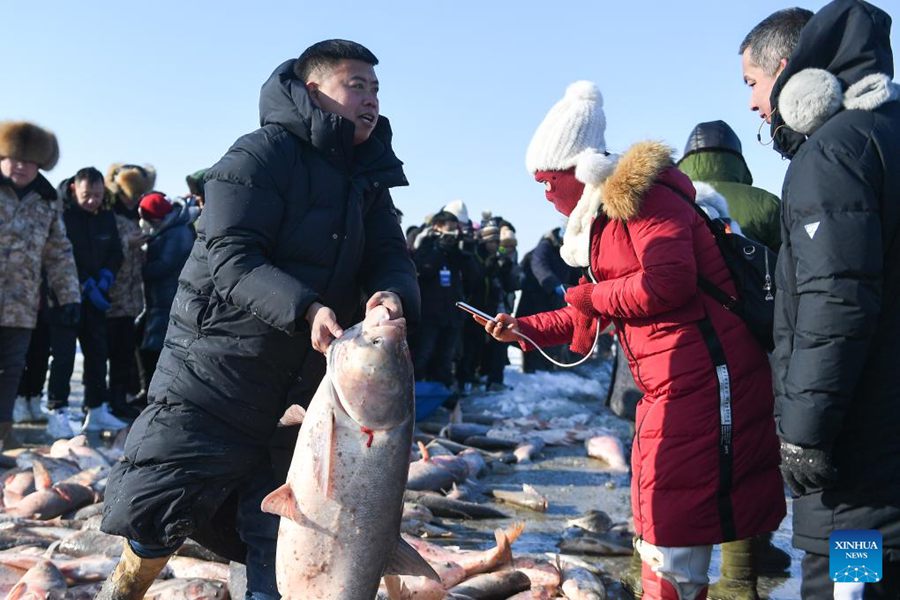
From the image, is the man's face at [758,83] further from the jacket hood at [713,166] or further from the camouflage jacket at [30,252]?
the camouflage jacket at [30,252]

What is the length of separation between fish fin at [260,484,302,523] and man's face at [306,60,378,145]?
136cm

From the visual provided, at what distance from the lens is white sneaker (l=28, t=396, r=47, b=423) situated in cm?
973

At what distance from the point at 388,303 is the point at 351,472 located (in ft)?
1.96

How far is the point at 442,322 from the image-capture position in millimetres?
12016

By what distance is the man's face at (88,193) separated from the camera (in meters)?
8.96

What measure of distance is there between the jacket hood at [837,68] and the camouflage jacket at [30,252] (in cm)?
659

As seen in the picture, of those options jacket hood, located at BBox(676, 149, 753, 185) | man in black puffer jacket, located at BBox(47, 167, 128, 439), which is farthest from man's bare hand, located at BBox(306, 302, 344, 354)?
man in black puffer jacket, located at BBox(47, 167, 128, 439)

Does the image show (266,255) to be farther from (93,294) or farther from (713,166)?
(93,294)

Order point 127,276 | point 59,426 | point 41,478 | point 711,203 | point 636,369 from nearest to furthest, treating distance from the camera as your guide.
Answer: point 636,369, point 711,203, point 41,478, point 59,426, point 127,276

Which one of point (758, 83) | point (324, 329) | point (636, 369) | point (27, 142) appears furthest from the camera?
point (27, 142)

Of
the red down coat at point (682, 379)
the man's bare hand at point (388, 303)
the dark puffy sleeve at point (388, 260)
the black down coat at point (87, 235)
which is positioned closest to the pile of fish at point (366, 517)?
the man's bare hand at point (388, 303)

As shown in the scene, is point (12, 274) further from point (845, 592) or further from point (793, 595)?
point (845, 592)

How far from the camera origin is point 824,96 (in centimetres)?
288

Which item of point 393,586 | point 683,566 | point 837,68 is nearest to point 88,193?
point 393,586
